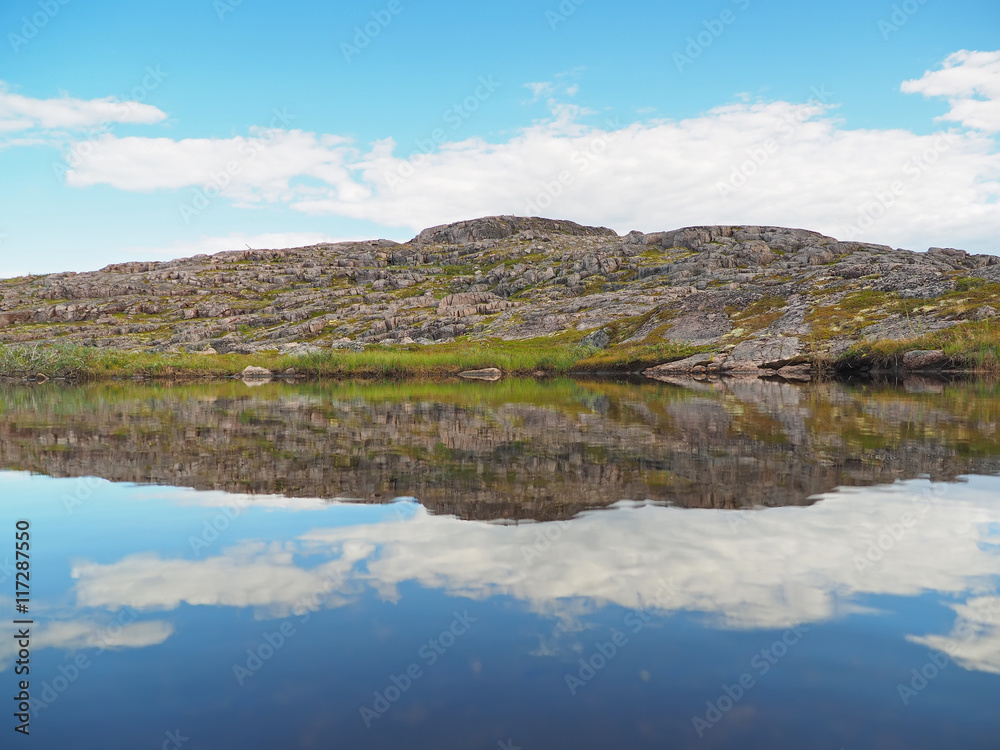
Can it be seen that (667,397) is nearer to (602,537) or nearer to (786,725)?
(602,537)

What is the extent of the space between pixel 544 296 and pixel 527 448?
359 ft

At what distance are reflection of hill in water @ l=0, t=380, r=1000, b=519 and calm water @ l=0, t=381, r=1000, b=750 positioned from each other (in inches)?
6.0

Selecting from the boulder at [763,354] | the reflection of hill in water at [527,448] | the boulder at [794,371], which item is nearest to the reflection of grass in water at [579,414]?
the reflection of hill in water at [527,448]

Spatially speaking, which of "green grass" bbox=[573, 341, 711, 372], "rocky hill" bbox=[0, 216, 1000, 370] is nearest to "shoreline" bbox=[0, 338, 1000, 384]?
"green grass" bbox=[573, 341, 711, 372]

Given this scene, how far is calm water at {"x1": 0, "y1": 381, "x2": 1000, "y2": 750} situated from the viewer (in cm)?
441

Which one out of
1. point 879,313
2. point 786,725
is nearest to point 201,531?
point 786,725

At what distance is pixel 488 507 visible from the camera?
1024cm

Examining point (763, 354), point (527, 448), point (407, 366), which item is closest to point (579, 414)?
point (527, 448)

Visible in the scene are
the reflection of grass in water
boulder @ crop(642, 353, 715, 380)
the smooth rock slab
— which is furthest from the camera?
the smooth rock slab

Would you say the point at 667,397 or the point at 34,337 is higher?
the point at 34,337

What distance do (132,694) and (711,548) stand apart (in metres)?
6.15

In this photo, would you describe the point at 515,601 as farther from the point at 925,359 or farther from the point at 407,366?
the point at 407,366

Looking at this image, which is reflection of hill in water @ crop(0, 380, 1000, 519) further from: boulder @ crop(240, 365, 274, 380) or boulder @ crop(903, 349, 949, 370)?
boulder @ crop(240, 365, 274, 380)

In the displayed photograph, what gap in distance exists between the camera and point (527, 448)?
16281 millimetres
